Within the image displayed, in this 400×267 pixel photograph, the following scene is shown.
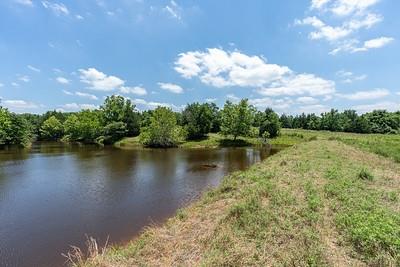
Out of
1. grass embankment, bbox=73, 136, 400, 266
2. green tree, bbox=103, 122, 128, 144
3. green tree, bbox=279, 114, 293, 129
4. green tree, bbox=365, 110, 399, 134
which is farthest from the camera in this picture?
green tree, bbox=279, 114, 293, 129

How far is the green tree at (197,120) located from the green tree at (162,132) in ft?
16.8

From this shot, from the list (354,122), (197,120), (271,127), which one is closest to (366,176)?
(197,120)

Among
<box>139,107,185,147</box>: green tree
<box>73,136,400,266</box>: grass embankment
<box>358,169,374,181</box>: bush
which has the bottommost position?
<box>73,136,400,266</box>: grass embankment

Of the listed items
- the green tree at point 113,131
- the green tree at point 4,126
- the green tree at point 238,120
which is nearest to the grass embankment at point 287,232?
A: the green tree at point 238,120

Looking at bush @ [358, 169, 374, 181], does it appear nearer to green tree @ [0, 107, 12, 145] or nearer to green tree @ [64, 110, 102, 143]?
green tree @ [0, 107, 12, 145]

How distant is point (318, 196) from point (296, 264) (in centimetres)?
513

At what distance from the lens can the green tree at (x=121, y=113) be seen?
68.5m

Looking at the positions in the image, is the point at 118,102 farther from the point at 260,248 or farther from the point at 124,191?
the point at 260,248

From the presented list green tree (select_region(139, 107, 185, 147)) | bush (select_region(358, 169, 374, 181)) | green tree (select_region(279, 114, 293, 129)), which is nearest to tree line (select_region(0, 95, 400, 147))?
green tree (select_region(139, 107, 185, 147))

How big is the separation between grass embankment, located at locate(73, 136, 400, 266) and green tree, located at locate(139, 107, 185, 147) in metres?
45.0

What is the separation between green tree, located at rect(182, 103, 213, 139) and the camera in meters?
63.3

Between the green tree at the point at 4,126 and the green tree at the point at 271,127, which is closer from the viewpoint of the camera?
the green tree at the point at 4,126

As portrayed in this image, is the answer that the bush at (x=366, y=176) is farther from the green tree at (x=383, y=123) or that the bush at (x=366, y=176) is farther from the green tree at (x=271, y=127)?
the green tree at (x=383, y=123)

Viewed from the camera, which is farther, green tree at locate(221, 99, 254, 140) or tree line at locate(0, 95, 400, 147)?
green tree at locate(221, 99, 254, 140)
